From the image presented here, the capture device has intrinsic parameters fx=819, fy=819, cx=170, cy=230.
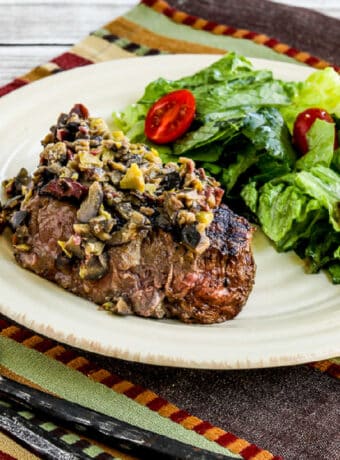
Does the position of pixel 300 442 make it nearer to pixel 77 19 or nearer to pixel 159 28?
pixel 159 28

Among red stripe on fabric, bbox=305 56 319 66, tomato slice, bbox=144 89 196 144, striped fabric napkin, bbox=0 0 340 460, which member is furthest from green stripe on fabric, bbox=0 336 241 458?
red stripe on fabric, bbox=305 56 319 66

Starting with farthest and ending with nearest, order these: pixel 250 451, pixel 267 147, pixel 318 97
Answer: pixel 318 97
pixel 267 147
pixel 250 451

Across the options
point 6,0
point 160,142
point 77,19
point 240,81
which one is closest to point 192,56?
point 240,81

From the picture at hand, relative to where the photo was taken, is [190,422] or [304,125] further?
[304,125]

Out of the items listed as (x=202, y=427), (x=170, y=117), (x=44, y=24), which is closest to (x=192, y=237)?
(x=202, y=427)

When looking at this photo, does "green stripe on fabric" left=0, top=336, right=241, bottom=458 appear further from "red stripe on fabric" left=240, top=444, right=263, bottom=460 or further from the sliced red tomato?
the sliced red tomato

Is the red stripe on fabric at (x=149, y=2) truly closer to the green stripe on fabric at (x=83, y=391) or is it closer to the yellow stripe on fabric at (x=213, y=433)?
the green stripe on fabric at (x=83, y=391)

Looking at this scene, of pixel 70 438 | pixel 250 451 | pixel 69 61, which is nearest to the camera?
pixel 70 438

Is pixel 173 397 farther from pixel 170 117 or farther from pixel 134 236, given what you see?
pixel 170 117
